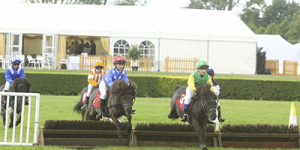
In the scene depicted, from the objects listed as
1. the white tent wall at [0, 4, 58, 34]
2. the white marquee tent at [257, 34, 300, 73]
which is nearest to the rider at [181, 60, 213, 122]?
the white tent wall at [0, 4, 58, 34]

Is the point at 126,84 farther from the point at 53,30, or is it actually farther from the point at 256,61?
the point at 256,61

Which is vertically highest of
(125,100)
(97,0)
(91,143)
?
(97,0)

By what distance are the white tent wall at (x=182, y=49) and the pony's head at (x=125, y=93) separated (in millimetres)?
18005

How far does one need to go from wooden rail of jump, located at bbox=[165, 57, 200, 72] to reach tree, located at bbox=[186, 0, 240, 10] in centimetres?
3787

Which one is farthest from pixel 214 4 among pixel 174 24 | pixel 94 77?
pixel 94 77

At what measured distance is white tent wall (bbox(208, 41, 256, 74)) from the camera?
85.5 feet

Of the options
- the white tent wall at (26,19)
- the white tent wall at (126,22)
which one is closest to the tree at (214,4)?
the white tent wall at (126,22)

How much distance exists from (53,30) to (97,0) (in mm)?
31199

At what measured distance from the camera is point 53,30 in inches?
955

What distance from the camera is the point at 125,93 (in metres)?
7.31

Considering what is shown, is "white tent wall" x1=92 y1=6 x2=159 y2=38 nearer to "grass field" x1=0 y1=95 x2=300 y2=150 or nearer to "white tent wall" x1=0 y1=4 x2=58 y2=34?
"white tent wall" x1=0 y1=4 x2=58 y2=34

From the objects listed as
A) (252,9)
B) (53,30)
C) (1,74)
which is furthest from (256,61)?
(252,9)

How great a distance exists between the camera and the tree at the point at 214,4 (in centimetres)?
6109

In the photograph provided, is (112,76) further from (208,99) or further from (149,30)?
(149,30)
